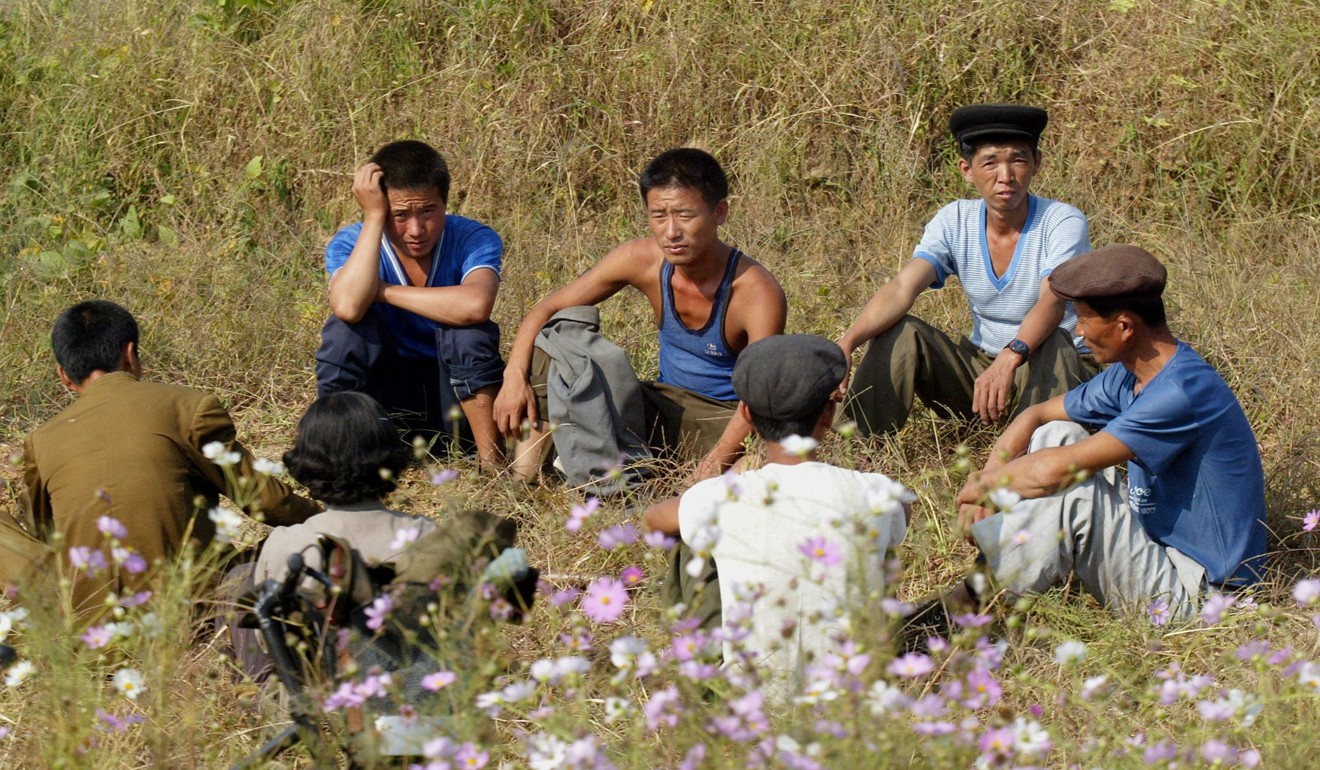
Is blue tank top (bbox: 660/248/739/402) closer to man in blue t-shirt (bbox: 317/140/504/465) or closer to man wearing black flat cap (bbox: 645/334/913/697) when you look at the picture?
man in blue t-shirt (bbox: 317/140/504/465)

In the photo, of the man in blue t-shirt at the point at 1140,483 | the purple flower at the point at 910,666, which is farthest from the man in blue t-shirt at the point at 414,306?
the purple flower at the point at 910,666

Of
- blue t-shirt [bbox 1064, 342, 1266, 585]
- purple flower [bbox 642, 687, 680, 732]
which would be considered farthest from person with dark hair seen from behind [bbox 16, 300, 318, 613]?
blue t-shirt [bbox 1064, 342, 1266, 585]

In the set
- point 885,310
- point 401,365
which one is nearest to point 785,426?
point 885,310

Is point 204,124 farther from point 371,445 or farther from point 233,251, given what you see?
point 371,445

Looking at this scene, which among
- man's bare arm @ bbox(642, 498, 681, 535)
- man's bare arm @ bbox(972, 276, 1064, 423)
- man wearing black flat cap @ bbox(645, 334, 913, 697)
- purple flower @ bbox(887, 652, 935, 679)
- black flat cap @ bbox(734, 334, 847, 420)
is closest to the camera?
purple flower @ bbox(887, 652, 935, 679)

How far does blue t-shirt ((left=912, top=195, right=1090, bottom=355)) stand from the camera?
4.29 m

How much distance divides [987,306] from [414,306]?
174cm

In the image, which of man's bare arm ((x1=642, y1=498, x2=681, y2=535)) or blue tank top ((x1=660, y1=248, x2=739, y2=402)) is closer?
man's bare arm ((x1=642, y1=498, x2=681, y2=535))

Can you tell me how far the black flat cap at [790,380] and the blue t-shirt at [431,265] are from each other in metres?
1.75

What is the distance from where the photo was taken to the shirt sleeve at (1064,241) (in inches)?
167

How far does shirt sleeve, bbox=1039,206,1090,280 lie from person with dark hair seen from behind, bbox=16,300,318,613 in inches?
88.1

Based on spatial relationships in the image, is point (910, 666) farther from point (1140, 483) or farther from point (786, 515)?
point (1140, 483)

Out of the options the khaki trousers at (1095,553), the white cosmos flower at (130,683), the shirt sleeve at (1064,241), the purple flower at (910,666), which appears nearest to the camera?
the purple flower at (910,666)

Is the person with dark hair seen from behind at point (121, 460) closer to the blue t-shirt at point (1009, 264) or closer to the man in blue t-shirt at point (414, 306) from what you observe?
the man in blue t-shirt at point (414, 306)
